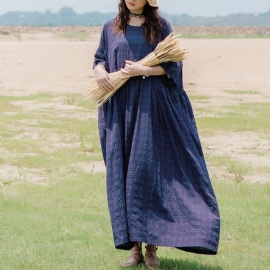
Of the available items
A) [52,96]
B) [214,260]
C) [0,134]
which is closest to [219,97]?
[52,96]

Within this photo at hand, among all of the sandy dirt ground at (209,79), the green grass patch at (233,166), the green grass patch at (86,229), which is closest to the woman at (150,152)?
the green grass patch at (86,229)

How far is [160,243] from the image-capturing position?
4.89 m

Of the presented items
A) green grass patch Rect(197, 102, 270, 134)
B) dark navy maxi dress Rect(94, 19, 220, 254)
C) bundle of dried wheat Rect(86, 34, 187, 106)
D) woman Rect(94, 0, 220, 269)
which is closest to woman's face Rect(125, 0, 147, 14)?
woman Rect(94, 0, 220, 269)

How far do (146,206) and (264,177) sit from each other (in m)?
4.10

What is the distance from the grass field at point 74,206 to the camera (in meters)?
5.54

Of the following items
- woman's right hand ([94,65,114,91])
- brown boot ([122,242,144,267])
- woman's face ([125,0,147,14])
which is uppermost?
woman's face ([125,0,147,14])

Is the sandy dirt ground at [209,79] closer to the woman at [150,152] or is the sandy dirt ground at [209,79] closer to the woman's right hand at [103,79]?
the woman at [150,152]

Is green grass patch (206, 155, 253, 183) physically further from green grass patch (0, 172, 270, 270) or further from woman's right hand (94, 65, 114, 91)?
woman's right hand (94, 65, 114, 91)

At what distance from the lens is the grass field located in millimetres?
5535

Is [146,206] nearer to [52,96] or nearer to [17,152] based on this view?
[17,152]

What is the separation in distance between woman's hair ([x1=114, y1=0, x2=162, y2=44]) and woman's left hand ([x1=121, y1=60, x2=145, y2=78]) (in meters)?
0.19

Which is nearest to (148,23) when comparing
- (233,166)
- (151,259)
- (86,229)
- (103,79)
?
(103,79)

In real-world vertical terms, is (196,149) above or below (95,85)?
below

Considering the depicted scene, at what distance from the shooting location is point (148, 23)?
16.4 feet
